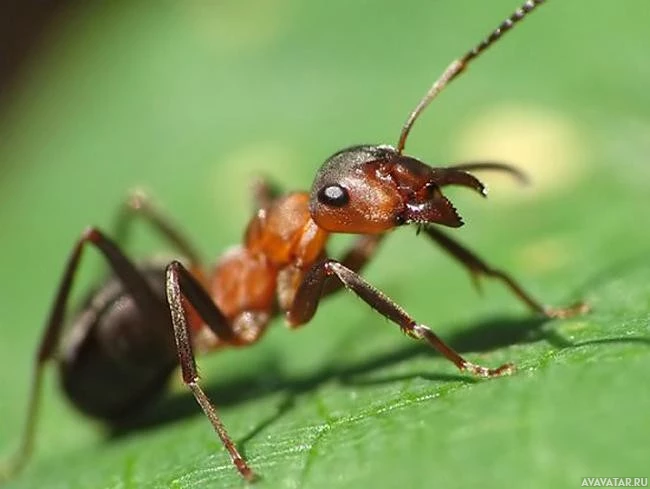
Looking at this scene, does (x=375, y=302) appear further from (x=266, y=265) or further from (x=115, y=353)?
(x=115, y=353)

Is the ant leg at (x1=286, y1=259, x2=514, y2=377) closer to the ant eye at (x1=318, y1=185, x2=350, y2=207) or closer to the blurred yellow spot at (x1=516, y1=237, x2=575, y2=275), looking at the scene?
the ant eye at (x1=318, y1=185, x2=350, y2=207)

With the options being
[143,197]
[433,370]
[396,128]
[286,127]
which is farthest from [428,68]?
[433,370]

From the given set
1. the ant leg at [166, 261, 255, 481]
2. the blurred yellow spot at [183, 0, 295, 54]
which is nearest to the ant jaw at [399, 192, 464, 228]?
the ant leg at [166, 261, 255, 481]

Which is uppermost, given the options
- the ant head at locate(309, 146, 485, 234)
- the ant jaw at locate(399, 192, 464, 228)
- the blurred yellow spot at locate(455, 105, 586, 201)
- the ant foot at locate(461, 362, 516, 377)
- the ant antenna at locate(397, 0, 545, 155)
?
the ant antenna at locate(397, 0, 545, 155)

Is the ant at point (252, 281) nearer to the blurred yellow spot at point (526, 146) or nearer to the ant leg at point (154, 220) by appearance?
the ant leg at point (154, 220)

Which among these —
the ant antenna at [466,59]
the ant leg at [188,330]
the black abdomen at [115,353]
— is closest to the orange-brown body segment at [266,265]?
the black abdomen at [115,353]

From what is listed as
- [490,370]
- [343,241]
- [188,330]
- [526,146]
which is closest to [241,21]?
[343,241]
